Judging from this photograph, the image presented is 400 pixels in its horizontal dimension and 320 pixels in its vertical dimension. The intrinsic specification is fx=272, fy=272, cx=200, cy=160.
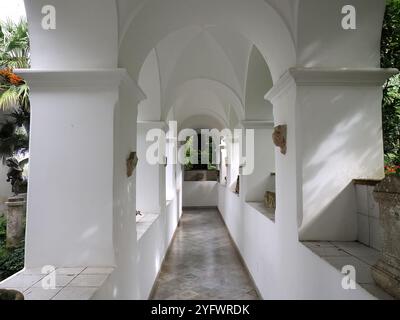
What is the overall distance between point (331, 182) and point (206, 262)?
4038 millimetres

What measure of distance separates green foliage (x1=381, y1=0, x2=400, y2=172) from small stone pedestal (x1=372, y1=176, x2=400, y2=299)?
224 centimetres

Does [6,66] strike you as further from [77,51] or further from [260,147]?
[260,147]

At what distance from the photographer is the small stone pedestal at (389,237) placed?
58.8 inches

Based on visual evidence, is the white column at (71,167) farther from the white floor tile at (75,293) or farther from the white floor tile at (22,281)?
the white floor tile at (75,293)

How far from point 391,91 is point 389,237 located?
3215 millimetres

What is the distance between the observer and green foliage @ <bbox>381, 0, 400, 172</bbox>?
3291 mm

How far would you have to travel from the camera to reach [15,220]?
597 cm

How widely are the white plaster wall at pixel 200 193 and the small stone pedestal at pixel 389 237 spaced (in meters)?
12.6

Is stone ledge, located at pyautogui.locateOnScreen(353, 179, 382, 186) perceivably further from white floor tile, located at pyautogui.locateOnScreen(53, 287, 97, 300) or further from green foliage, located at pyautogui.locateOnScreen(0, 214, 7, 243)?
green foliage, located at pyautogui.locateOnScreen(0, 214, 7, 243)

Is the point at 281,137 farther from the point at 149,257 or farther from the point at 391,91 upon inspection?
the point at 149,257

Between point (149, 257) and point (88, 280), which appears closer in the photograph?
point (88, 280)

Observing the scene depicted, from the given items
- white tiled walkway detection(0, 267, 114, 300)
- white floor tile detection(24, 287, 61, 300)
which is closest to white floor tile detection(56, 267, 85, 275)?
white tiled walkway detection(0, 267, 114, 300)

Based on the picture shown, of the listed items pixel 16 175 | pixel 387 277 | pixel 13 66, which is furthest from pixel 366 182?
pixel 16 175

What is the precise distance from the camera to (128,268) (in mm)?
3016
